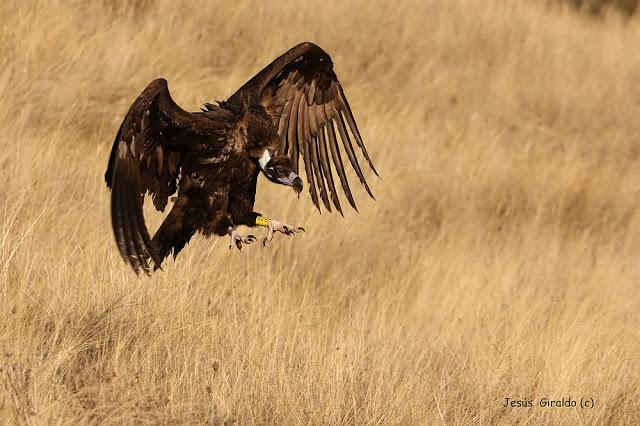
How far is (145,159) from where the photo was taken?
570cm

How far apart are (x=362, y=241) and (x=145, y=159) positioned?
2492 millimetres

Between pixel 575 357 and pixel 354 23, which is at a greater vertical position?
pixel 354 23

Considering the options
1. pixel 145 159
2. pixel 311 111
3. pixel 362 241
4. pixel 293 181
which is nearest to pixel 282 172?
pixel 293 181

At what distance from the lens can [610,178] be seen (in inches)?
401

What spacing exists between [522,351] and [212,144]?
2.02 metres

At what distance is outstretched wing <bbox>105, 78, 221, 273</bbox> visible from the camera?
4.73 m

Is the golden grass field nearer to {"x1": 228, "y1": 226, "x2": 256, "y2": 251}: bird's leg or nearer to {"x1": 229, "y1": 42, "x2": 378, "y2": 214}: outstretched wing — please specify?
{"x1": 228, "y1": 226, "x2": 256, "y2": 251}: bird's leg

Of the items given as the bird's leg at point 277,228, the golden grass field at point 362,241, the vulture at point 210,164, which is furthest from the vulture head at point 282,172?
the golden grass field at point 362,241

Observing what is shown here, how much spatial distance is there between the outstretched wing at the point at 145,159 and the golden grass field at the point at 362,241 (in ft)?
1.53

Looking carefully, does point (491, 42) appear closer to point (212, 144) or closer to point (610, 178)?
point (610, 178)

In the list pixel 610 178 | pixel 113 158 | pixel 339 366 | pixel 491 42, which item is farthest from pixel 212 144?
pixel 491 42

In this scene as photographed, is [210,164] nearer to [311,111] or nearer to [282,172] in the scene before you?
[282,172]

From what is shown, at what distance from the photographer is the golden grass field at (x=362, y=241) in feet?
16.6

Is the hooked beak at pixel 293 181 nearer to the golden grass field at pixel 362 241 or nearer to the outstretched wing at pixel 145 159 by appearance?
the outstretched wing at pixel 145 159
